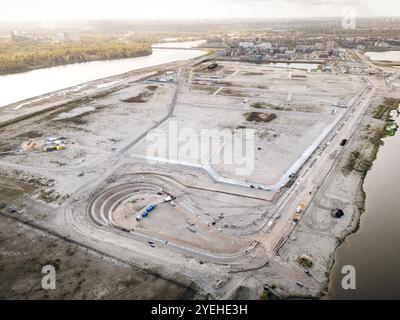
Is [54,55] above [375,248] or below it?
above

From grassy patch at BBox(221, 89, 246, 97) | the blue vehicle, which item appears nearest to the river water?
the blue vehicle

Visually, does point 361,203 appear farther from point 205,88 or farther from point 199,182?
point 205,88

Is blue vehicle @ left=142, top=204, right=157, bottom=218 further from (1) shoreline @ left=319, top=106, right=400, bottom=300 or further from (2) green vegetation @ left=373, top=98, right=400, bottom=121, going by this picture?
(2) green vegetation @ left=373, top=98, right=400, bottom=121

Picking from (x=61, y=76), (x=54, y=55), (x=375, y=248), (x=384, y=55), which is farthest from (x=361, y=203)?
(x=384, y=55)

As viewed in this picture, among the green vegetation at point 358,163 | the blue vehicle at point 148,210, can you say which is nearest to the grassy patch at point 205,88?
the green vegetation at point 358,163

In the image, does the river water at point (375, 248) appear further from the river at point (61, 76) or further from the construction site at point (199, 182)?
the river at point (61, 76)
